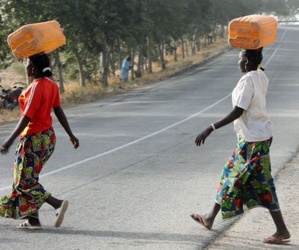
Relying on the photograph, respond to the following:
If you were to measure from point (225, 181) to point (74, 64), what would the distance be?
39.2 m

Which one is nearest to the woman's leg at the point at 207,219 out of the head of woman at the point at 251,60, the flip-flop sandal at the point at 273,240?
the flip-flop sandal at the point at 273,240

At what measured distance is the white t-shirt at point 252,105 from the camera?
6.24 meters

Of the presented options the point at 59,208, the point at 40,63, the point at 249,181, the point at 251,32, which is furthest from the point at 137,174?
the point at 251,32

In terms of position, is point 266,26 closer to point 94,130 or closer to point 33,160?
point 33,160

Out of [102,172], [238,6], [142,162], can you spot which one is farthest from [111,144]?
[238,6]

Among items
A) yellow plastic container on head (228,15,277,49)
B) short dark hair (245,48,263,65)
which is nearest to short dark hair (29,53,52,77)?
yellow plastic container on head (228,15,277,49)

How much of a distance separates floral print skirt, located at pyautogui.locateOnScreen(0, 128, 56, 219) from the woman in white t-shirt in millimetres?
1502

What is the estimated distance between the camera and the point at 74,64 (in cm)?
4500

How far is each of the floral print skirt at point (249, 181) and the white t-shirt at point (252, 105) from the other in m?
0.08

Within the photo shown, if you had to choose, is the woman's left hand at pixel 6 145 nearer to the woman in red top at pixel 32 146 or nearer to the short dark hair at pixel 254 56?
the woman in red top at pixel 32 146

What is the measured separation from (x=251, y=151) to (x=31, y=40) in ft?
7.16

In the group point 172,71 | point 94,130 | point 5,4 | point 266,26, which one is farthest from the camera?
point 172,71

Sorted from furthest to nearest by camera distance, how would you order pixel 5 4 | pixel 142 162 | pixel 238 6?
pixel 238 6 < pixel 5 4 < pixel 142 162

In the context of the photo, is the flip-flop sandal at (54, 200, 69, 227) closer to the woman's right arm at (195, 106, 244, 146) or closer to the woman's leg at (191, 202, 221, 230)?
the woman's leg at (191, 202, 221, 230)
